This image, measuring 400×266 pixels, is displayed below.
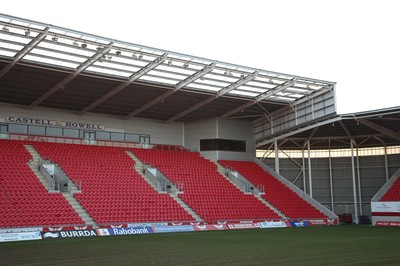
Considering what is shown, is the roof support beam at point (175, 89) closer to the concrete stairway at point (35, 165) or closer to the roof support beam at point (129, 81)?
the roof support beam at point (129, 81)

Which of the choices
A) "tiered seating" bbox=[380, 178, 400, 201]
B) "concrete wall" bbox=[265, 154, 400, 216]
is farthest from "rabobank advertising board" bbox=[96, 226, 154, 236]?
"tiered seating" bbox=[380, 178, 400, 201]

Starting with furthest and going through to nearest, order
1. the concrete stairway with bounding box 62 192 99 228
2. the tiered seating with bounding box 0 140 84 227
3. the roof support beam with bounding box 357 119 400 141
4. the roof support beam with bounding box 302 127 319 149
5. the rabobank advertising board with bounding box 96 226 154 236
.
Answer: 1. the roof support beam with bounding box 302 127 319 149
2. the roof support beam with bounding box 357 119 400 141
3. the concrete stairway with bounding box 62 192 99 228
4. the rabobank advertising board with bounding box 96 226 154 236
5. the tiered seating with bounding box 0 140 84 227

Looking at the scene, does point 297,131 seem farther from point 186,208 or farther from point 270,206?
point 186,208

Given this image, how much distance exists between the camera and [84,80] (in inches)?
1312

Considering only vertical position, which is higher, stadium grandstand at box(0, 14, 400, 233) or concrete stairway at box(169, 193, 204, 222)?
stadium grandstand at box(0, 14, 400, 233)

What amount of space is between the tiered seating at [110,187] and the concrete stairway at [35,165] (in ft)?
1.56

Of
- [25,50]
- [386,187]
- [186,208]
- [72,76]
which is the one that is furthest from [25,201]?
[386,187]

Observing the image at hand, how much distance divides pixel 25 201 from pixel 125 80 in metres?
10.5

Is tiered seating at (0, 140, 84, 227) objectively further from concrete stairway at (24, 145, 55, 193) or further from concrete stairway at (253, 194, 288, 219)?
concrete stairway at (253, 194, 288, 219)

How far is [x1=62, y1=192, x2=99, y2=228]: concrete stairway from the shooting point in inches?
1137

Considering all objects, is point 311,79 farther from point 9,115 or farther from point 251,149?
point 9,115

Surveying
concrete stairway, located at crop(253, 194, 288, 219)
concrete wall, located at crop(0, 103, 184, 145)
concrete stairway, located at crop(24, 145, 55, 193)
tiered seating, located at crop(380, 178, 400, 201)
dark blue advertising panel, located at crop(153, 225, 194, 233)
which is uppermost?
concrete wall, located at crop(0, 103, 184, 145)

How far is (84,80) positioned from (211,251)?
2005 centimetres

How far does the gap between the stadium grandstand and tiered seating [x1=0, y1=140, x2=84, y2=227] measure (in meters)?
0.11
